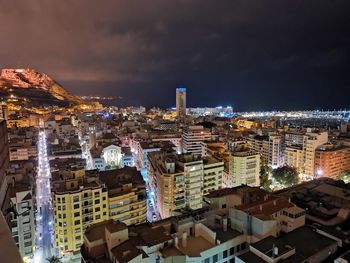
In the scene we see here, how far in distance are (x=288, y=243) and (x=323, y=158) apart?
18654 millimetres

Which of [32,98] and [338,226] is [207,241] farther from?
[32,98]

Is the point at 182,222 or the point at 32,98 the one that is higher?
the point at 32,98

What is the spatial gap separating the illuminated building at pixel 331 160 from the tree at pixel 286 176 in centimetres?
340

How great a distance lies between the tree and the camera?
2082 cm

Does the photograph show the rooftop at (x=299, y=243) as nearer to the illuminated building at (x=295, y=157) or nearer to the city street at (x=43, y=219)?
the city street at (x=43, y=219)

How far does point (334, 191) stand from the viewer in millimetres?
12305

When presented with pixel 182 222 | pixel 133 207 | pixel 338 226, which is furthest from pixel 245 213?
pixel 133 207

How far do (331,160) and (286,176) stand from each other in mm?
5290

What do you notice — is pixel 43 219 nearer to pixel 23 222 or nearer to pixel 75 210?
pixel 23 222

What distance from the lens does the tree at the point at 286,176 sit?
2082 centimetres

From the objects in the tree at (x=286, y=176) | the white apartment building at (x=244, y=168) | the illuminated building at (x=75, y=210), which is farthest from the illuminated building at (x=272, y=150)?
the illuminated building at (x=75, y=210)

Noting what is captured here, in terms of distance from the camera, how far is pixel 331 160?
2298 centimetres

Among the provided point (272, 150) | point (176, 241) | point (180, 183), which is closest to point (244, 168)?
point (180, 183)

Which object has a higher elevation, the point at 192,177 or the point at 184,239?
the point at 184,239
